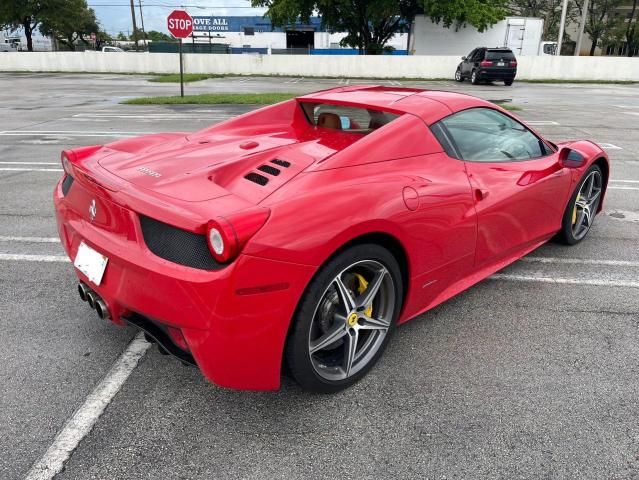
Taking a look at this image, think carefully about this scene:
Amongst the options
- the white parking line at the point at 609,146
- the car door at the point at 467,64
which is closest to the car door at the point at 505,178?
the white parking line at the point at 609,146

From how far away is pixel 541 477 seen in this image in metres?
2.01

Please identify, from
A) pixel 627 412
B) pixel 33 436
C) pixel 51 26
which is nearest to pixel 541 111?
pixel 627 412

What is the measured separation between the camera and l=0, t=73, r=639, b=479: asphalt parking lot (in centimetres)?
208

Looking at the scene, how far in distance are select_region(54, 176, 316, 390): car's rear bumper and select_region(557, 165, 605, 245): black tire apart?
2832 millimetres

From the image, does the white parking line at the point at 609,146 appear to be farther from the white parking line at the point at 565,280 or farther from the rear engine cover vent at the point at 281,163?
the rear engine cover vent at the point at 281,163

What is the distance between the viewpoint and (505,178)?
125 inches

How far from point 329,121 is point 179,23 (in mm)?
13002

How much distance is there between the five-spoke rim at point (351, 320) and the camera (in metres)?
2.35

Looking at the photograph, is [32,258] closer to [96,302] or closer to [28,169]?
[96,302]

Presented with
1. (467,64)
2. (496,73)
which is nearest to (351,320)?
(496,73)

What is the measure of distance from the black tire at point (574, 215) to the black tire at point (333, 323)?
2182 mm

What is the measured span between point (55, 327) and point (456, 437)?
91.5 inches

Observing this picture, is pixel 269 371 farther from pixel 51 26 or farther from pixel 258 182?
pixel 51 26

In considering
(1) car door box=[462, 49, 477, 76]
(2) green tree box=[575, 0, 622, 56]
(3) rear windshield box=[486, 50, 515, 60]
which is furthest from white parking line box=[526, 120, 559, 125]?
(2) green tree box=[575, 0, 622, 56]
